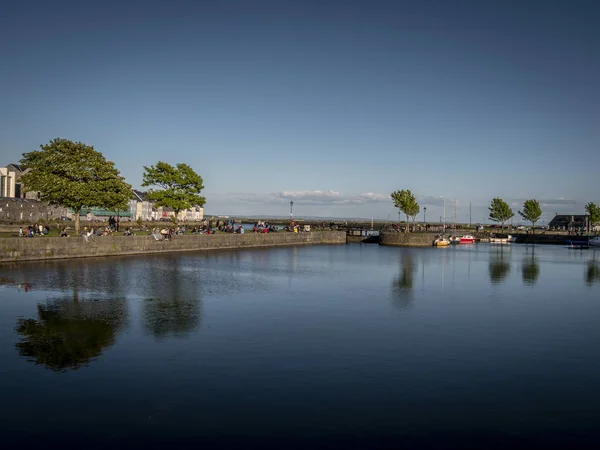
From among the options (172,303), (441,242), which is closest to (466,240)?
(441,242)

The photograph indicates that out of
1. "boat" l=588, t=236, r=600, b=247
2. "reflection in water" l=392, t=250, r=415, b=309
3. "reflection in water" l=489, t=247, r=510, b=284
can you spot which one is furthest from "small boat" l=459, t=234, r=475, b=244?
"reflection in water" l=392, t=250, r=415, b=309

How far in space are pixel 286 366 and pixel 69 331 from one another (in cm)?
1074

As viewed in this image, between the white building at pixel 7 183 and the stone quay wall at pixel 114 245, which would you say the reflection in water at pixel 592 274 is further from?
the white building at pixel 7 183

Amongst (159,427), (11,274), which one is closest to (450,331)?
(159,427)

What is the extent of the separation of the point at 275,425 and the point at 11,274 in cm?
3419

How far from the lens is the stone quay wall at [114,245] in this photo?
48469 mm

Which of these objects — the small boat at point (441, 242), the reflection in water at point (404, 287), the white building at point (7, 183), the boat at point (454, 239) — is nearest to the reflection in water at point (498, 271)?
the reflection in water at point (404, 287)

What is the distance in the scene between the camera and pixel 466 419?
595 inches

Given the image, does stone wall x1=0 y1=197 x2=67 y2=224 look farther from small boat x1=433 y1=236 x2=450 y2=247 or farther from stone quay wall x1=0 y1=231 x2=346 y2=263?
small boat x1=433 y1=236 x2=450 y2=247

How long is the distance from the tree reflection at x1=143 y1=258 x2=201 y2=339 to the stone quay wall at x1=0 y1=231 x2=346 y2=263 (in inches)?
415

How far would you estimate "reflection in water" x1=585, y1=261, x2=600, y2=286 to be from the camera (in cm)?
5250

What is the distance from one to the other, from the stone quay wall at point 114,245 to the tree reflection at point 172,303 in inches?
415

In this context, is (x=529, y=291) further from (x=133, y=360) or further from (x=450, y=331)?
(x=133, y=360)

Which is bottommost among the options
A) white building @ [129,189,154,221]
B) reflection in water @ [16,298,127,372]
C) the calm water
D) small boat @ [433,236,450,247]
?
the calm water
